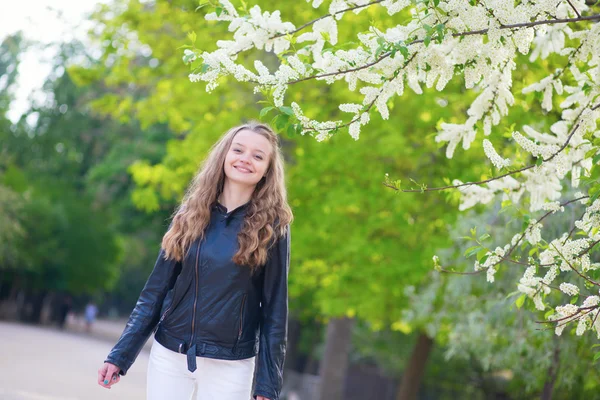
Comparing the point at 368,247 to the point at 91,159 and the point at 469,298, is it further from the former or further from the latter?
the point at 91,159

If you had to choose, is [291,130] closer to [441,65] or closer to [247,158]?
[247,158]

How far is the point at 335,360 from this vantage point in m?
18.0

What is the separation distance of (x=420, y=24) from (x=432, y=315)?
30.7ft

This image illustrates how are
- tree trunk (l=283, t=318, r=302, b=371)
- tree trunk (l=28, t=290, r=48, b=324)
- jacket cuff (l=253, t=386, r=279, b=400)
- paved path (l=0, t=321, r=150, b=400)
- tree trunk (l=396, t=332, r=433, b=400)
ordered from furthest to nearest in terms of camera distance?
tree trunk (l=28, t=290, r=48, b=324), tree trunk (l=283, t=318, r=302, b=371), tree trunk (l=396, t=332, r=433, b=400), paved path (l=0, t=321, r=150, b=400), jacket cuff (l=253, t=386, r=279, b=400)

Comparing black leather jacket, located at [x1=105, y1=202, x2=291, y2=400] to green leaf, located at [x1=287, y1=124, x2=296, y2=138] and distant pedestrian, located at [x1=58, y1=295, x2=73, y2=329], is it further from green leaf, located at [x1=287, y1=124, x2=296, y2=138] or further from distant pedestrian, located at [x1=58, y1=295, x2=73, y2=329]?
distant pedestrian, located at [x1=58, y1=295, x2=73, y2=329]

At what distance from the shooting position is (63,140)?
36531mm

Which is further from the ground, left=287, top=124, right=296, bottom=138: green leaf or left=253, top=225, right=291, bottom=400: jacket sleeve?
left=287, top=124, right=296, bottom=138: green leaf

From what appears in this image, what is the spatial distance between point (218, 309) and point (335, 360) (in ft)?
46.1

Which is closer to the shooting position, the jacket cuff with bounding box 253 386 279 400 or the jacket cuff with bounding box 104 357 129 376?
the jacket cuff with bounding box 253 386 279 400

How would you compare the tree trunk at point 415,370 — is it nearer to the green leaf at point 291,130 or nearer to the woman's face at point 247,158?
the woman's face at point 247,158

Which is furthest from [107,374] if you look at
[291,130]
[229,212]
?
[291,130]

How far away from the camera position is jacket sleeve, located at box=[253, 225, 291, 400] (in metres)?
4.18

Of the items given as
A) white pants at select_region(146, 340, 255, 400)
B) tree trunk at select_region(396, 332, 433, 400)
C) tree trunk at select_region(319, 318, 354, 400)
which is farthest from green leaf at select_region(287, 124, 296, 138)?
tree trunk at select_region(319, 318, 354, 400)

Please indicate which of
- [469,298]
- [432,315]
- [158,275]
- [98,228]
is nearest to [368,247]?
[432,315]
